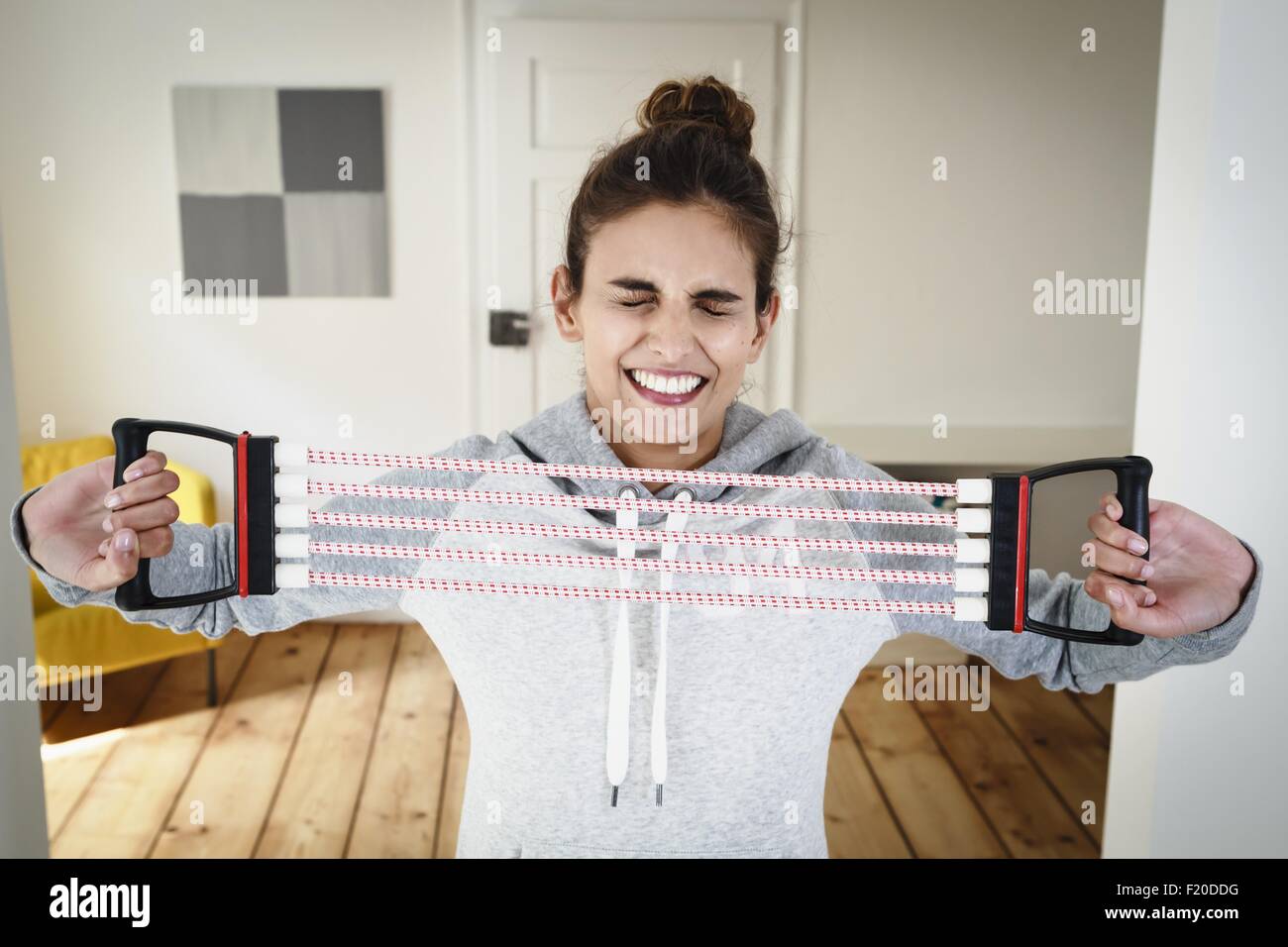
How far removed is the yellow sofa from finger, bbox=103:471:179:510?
6.33 ft

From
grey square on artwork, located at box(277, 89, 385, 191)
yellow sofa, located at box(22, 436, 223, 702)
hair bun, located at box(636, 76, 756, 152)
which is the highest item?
grey square on artwork, located at box(277, 89, 385, 191)

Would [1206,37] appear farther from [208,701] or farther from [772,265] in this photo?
[208,701]

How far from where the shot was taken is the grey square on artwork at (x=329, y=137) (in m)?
3.46

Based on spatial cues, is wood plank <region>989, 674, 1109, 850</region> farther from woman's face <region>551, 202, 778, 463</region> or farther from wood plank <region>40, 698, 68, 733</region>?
wood plank <region>40, 698, 68, 733</region>

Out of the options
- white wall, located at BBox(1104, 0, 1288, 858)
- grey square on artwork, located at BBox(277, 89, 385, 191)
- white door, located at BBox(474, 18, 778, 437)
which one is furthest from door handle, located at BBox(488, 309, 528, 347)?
white wall, located at BBox(1104, 0, 1288, 858)

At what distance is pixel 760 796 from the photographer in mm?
1058

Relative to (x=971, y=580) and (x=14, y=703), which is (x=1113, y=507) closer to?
(x=971, y=580)

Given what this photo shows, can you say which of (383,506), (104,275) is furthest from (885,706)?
(104,275)

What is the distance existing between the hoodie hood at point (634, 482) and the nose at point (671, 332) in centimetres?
11

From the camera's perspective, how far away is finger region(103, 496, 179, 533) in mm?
850

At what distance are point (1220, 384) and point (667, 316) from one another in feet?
2.58

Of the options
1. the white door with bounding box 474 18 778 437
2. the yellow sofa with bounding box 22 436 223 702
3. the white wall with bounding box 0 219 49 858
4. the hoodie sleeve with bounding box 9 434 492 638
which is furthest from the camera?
the white door with bounding box 474 18 778 437

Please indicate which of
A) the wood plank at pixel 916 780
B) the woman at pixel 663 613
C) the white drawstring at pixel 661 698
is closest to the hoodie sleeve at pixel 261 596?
the woman at pixel 663 613

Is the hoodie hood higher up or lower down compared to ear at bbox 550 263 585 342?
lower down
